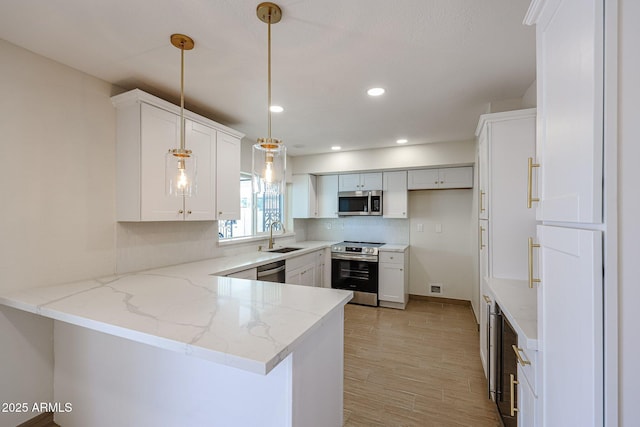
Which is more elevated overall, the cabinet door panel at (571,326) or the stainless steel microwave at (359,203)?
the stainless steel microwave at (359,203)

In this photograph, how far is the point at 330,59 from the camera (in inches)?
73.7

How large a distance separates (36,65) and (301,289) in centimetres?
225

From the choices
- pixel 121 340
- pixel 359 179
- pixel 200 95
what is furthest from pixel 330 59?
pixel 359 179

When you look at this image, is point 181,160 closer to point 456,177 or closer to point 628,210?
point 628,210

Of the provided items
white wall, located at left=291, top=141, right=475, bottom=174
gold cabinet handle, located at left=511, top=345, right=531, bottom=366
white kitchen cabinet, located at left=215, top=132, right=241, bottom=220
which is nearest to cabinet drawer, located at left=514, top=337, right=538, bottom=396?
gold cabinet handle, located at left=511, top=345, right=531, bottom=366

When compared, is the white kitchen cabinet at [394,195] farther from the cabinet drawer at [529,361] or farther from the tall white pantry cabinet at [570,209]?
the tall white pantry cabinet at [570,209]

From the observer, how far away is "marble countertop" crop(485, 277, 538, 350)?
1248 millimetres

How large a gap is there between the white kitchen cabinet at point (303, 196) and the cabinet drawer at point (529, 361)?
380 centimetres

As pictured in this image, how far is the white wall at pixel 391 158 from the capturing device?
3938mm

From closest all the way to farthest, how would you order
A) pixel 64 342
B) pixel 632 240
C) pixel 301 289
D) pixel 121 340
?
pixel 632 240
pixel 121 340
pixel 301 289
pixel 64 342

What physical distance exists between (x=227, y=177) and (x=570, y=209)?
110 inches

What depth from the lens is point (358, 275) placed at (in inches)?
176

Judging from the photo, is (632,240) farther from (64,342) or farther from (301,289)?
(64,342)

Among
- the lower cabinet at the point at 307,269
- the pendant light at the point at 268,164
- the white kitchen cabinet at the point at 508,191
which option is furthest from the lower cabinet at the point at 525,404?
the lower cabinet at the point at 307,269
